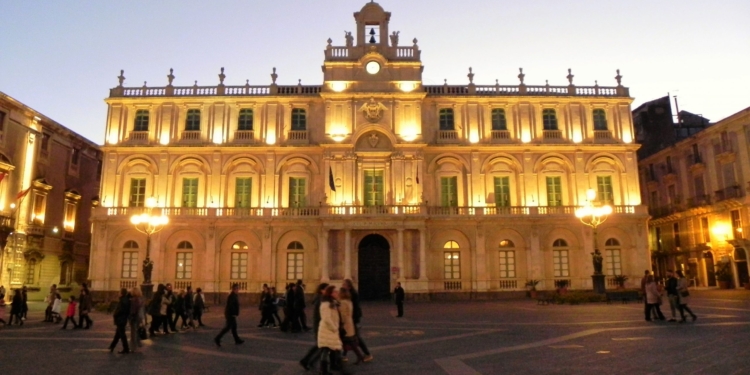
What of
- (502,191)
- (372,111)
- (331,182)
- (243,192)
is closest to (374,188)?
(331,182)

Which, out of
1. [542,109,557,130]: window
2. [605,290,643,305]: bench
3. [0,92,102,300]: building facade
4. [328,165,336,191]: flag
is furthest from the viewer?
[542,109,557,130]: window

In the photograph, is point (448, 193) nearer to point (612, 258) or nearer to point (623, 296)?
point (612, 258)

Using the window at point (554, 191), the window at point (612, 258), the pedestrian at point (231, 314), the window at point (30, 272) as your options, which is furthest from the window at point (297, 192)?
the pedestrian at point (231, 314)

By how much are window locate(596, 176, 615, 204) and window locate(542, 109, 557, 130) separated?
4.78 meters

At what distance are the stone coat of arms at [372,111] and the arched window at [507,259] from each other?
39.2 ft

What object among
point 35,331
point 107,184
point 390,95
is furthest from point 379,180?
point 35,331

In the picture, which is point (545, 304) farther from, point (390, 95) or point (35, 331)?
point (35, 331)

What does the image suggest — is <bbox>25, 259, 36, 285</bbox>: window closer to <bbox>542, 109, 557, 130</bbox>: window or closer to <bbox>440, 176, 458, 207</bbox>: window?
<bbox>440, 176, 458, 207</bbox>: window

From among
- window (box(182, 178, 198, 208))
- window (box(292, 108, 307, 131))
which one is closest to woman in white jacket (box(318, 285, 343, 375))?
window (box(292, 108, 307, 131))

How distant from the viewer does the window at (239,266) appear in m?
36.8

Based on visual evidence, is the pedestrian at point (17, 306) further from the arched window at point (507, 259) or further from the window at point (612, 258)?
the window at point (612, 258)

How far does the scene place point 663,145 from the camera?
52094 millimetres

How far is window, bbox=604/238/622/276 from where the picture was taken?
122 feet

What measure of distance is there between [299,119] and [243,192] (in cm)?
639
